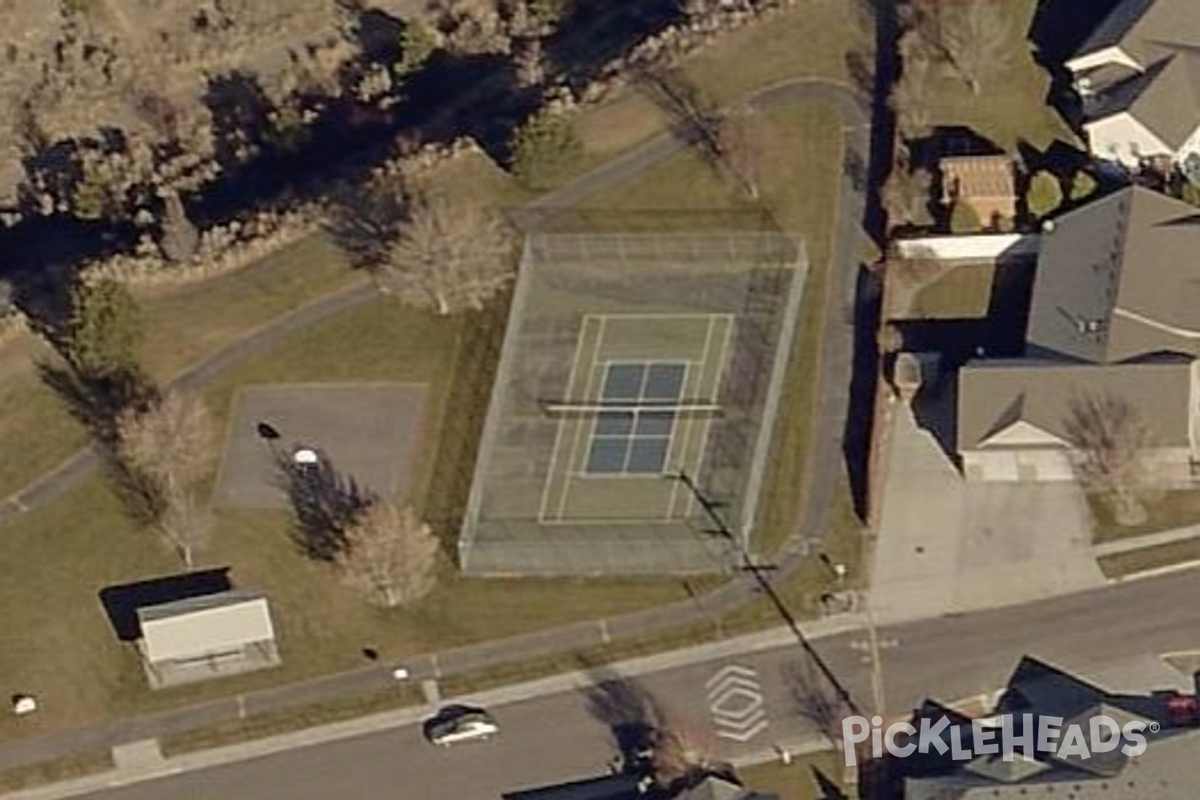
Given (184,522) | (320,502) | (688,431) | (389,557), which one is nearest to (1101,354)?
(688,431)

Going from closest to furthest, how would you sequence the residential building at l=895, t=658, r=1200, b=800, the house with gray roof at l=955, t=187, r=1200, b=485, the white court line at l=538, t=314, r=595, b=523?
1. the residential building at l=895, t=658, r=1200, b=800
2. the house with gray roof at l=955, t=187, r=1200, b=485
3. the white court line at l=538, t=314, r=595, b=523

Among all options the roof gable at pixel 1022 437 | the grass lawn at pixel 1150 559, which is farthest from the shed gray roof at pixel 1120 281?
the grass lawn at pixel 1150 559

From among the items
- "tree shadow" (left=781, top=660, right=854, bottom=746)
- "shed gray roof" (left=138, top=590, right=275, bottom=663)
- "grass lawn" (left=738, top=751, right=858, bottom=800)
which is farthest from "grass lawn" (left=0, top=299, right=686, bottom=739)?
"grass lawn" (left=738, top=751, right=858, bottom=800)

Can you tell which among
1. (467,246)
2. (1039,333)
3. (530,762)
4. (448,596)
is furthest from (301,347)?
(1039,333)

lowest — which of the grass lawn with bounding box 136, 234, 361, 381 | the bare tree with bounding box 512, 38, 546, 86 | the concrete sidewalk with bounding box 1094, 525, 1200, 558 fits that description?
the concrete sidewalk with bounding box 1094, 525, 1200, 558

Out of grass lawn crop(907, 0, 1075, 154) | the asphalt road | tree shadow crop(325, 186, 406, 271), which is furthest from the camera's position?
grass lawn crop(907, 0, 1075, 154)

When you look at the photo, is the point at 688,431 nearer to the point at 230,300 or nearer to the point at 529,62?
the point at 230,300

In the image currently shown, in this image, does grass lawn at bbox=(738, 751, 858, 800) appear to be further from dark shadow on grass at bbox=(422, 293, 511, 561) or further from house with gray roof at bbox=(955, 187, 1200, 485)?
dark shadow on grass at bbox=(422, 293, 511, 561)
